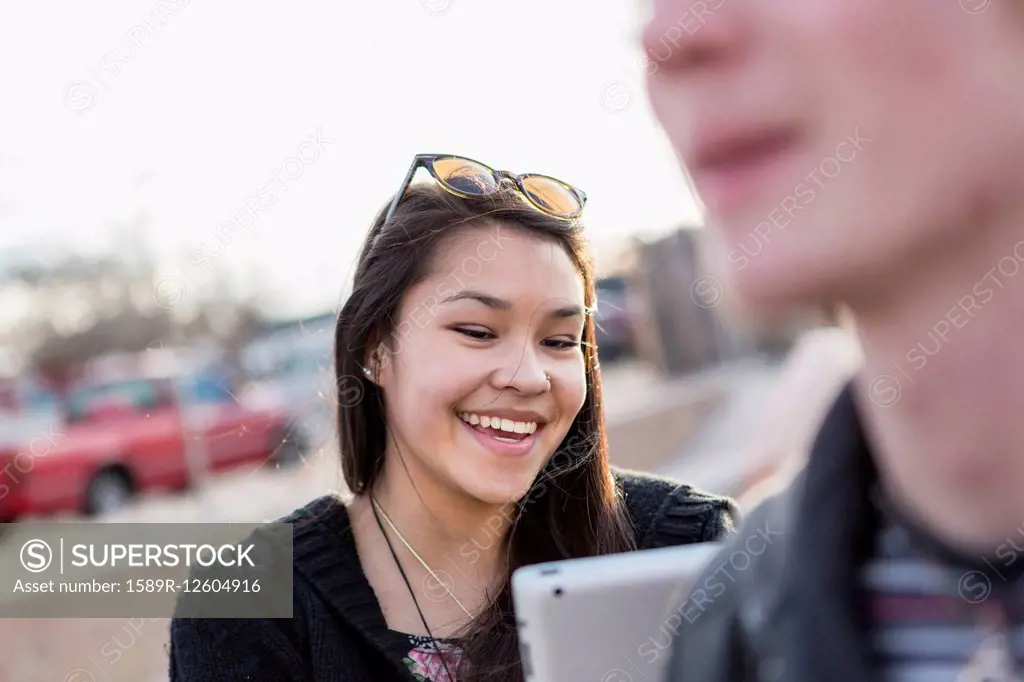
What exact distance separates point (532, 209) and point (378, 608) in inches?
36.1

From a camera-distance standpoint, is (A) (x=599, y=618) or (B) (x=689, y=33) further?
(A) (x=599, y=618)

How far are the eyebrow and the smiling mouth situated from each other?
0.75ft

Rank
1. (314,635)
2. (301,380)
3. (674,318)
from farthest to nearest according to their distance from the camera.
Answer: (674,318) < (301,380) < (314,635)

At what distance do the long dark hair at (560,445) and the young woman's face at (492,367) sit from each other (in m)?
0.08

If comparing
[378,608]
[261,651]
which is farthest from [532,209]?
[261,651]

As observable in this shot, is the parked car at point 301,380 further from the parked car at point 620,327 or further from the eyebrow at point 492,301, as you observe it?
the parked car at point 620,327

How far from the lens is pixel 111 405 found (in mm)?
9953

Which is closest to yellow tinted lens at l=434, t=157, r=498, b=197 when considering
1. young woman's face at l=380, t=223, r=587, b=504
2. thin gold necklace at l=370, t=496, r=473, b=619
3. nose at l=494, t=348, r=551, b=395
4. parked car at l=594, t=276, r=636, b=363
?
young woman's face at l=380, t=223, r=587, b=504

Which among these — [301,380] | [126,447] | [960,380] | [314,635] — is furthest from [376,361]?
[301,380]

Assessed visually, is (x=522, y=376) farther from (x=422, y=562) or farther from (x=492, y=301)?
(x=422, y=562)

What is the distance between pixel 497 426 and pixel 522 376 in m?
0.12

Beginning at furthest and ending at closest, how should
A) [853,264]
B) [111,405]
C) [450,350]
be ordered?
[111,405] → [450,350] → [853,264]

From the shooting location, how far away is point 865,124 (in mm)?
556

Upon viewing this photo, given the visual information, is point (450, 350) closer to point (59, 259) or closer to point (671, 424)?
point (671, 424)
